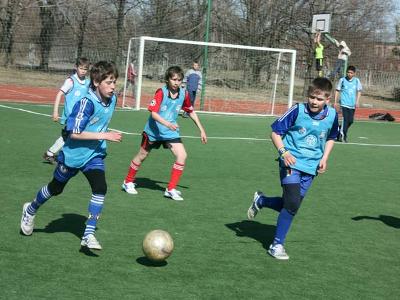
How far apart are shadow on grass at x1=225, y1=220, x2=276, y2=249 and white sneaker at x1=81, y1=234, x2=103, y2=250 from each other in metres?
1.69

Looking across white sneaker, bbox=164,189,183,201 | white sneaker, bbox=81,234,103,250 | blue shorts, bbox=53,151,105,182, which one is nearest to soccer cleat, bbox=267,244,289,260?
white sneaker, bbox=81,234,103,250

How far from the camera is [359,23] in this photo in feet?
105

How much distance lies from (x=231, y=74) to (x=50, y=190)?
2043cm

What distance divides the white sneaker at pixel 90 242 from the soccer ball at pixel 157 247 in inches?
18.7

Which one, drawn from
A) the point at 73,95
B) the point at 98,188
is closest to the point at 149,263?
the point at 98,188

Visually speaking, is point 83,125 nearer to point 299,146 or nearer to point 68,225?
point 68,225

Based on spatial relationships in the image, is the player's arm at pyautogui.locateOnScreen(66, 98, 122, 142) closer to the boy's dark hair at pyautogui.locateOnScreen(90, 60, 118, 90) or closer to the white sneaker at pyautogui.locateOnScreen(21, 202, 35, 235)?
the boy's dark hair at pyautogui.locateOnScreen(90, 60, 118, 90)

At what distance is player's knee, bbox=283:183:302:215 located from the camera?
18.9 ft

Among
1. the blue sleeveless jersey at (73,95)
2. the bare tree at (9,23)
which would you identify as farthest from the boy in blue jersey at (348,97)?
the bare tree at (9,23)

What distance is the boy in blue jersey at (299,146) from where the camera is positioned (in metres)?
5.71

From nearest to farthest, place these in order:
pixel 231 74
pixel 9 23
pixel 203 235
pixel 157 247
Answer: pixel 157 247 → pixel 203 235 → pixel 231 74 → pixel 9 23

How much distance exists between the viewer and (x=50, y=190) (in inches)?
225

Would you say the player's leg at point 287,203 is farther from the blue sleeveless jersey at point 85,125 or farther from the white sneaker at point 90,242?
the blue sleeveless jersey at point 85,125

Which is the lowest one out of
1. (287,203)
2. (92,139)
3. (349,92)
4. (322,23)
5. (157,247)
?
(157,247)
